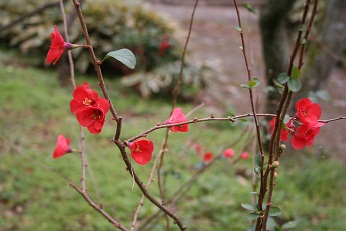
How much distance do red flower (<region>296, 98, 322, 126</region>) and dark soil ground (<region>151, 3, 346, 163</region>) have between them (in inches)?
35.0

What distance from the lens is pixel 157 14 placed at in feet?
18.7

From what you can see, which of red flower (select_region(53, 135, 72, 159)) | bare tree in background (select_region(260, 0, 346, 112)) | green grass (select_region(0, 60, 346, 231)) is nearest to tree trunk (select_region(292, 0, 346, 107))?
bare tree in background (select_region(260, 0, 346, 112))

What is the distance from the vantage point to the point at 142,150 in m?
0.80

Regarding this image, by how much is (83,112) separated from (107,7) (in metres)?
5.22

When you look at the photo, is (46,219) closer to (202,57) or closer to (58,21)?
(58,21)

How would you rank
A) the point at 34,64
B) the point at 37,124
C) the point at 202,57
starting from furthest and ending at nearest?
the point at 202,57 → the point at 34,64 → the point at 37,124

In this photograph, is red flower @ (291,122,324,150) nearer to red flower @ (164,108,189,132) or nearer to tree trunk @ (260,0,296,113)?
red flower @ (164,108,189,132)

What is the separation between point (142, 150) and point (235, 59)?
6.39 metres

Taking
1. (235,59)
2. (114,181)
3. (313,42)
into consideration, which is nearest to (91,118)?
(114,181)

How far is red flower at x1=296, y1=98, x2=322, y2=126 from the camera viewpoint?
2.51 feet

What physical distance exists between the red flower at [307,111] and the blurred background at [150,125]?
0.16 m

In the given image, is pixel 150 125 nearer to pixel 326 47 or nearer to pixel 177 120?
pixel 326 47

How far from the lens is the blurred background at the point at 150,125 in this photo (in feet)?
7.79

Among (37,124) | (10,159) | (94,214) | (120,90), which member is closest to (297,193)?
(94,214)
